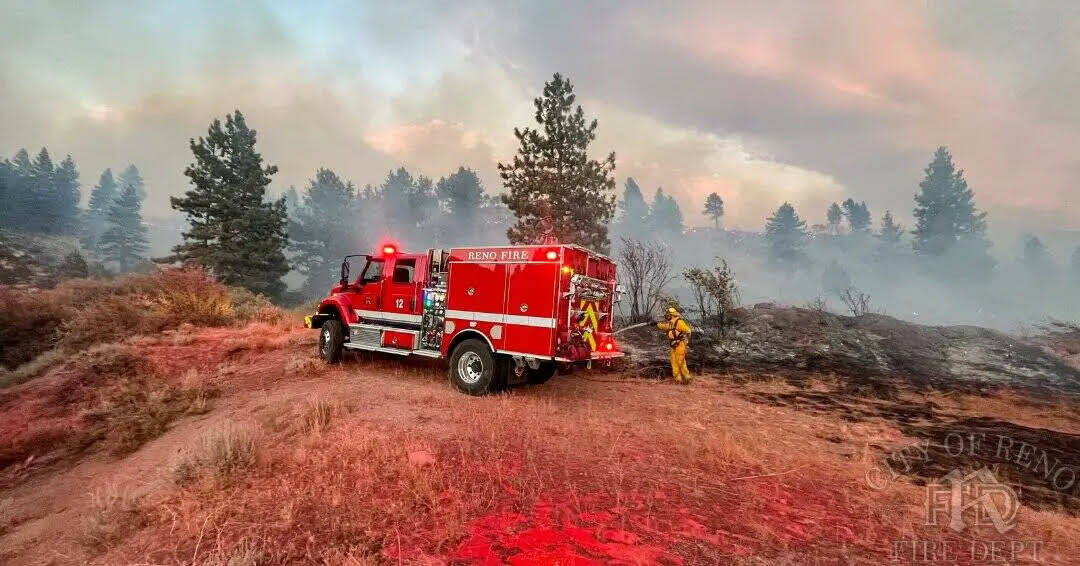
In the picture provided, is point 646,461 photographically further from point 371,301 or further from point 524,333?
point 371,301

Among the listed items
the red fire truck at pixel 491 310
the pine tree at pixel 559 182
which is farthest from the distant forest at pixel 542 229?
the red fire truck at pixel 491 310

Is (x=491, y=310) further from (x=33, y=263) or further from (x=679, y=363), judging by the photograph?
(x=33, y=263)

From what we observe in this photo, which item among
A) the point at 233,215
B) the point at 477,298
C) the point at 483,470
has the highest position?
the point at 233,215

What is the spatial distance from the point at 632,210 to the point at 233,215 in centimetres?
7486

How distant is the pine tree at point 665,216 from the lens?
95.4 metres

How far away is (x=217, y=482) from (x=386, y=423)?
222 cm

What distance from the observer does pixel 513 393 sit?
937cm

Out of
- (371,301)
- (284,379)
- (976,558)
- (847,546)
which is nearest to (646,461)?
(847,546)

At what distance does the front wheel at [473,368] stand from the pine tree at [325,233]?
44571 millimetres

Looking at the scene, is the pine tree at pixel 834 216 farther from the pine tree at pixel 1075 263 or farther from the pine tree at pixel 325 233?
the pine tree at pixel 325 233

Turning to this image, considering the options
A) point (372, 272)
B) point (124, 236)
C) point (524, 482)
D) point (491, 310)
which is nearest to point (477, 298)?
point (491, 310)

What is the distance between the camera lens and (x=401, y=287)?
10.7 metres

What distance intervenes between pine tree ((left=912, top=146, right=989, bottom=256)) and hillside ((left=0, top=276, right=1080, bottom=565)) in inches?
2301

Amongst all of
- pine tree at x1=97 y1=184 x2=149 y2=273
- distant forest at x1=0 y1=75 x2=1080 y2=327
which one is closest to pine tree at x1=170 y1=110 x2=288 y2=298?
distant forest at x1=0 y1=75 x2=1080 y2=327
